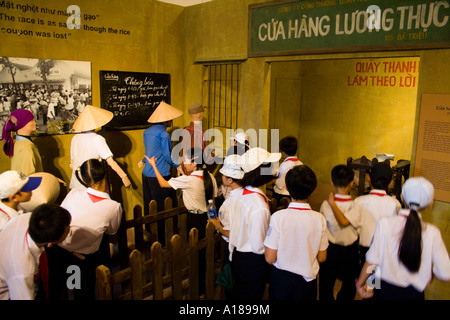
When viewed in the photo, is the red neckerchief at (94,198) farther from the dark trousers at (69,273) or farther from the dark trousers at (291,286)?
the dark trousers at (291,286)

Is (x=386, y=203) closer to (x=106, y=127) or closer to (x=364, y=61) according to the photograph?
(x=106, y=127)

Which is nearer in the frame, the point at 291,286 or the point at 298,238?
the point at 298,238

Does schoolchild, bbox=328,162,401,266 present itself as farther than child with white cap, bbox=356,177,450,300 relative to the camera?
Yes

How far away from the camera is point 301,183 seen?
2.48m

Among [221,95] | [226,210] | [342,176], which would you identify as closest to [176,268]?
[226,210]

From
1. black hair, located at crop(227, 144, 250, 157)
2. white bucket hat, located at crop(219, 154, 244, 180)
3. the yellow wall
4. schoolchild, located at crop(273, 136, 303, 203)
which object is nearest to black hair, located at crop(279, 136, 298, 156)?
schoolchild, located at crop(273, 136, 303, 203)

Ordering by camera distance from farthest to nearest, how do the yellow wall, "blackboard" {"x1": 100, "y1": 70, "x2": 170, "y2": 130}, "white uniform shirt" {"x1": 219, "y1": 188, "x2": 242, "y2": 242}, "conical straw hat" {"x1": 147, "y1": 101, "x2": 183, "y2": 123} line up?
"blackboard" {"x1": 100, "y1": 70, "x2": 170, "y2": 130}, "conical straw hat" {"x1": 147, "y1": 101, "x2": 183, "y2": 123}, the yellow wall, "white uniform shirt" {"x1": 219, "y1": 188, "x2": 242, "y2": 242}

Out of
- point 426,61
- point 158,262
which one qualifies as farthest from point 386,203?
point 158,262

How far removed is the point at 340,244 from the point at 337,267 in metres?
0.22

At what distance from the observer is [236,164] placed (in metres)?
3.03

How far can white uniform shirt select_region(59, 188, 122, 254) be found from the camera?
2801 mm

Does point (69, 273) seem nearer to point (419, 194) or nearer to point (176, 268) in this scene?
point (176, 268)

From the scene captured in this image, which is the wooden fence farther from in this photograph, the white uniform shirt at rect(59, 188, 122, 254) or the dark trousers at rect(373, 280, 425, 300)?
the dark trousers at rect(373, 280, 425, 300)

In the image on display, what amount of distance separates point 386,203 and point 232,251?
53.2 inches
